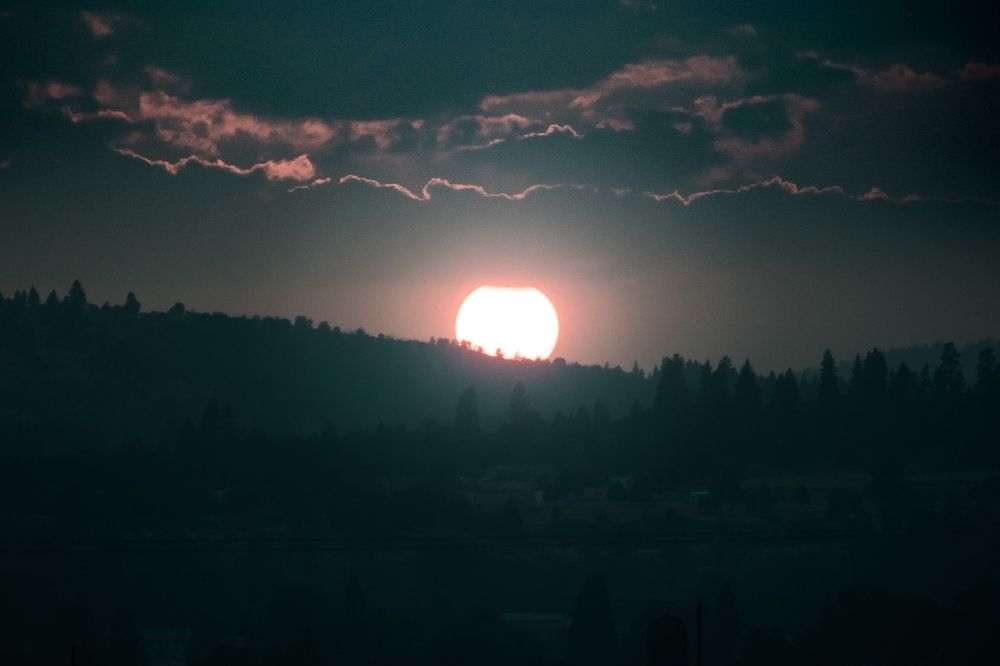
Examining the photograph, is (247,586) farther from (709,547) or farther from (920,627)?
(920,627)

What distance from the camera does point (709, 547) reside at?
604ft

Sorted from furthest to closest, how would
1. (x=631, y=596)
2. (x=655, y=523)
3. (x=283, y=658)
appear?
(x=655, y=523), (x=631, y=596), (x=283, y=658)

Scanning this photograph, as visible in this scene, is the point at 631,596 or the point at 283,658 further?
the point at 631,596

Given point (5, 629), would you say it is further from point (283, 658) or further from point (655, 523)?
point (655, 523)

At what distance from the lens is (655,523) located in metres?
200

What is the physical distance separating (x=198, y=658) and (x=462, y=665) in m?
29.7

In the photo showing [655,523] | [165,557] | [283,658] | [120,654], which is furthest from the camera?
[655,523]

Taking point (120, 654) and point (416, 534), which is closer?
point (120, 654)

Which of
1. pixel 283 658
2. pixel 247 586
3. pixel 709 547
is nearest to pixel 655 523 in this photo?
pixel 709 547

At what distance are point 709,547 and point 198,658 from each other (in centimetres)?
7571

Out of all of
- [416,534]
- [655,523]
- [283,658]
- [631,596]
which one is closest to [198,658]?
[283,658]

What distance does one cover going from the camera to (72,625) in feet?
465

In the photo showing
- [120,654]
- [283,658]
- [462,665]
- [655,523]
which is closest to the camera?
[283,658]

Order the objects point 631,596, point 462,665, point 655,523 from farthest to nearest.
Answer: point 655,523, point 631,596, point 462,665
